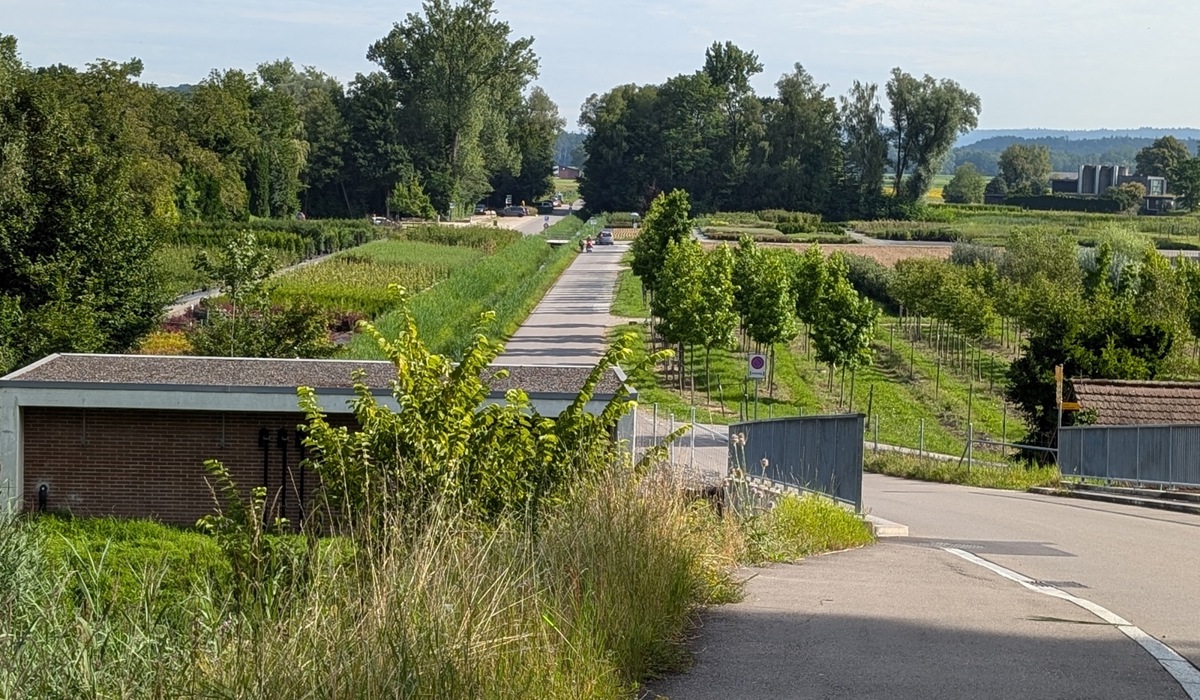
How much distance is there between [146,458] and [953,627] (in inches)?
749

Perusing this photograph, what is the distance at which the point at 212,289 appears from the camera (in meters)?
61.4

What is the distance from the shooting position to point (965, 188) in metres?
180

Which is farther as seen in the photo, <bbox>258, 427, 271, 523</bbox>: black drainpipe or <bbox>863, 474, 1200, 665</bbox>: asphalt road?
<bbox>258, 427, 271, 523</bbox>: black drainpipe

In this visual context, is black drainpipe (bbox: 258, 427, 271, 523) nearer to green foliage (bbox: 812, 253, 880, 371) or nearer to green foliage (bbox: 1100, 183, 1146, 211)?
green foliage (bbox: 812, 253, 880, 371)

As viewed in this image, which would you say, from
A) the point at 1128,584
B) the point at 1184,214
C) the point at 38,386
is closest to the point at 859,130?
the point at 1184,214

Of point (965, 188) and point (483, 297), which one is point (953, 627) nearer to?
point (483, 297)

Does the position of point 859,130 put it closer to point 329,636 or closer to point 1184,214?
point 1184,214

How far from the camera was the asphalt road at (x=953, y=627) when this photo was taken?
23.1 feet

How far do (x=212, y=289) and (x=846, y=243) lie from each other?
5734cm

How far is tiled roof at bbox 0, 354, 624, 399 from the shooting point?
942 inches

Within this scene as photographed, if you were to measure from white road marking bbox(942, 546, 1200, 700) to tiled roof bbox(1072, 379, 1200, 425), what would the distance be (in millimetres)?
19371

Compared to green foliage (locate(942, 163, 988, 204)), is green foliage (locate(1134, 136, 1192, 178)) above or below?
above

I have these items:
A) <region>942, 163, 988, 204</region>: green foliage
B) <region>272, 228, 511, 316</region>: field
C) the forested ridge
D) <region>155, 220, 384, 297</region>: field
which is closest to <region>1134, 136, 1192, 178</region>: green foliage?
<region>942, 163, 988, 204</region>: green foliage

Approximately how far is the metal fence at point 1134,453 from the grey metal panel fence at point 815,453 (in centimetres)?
683
